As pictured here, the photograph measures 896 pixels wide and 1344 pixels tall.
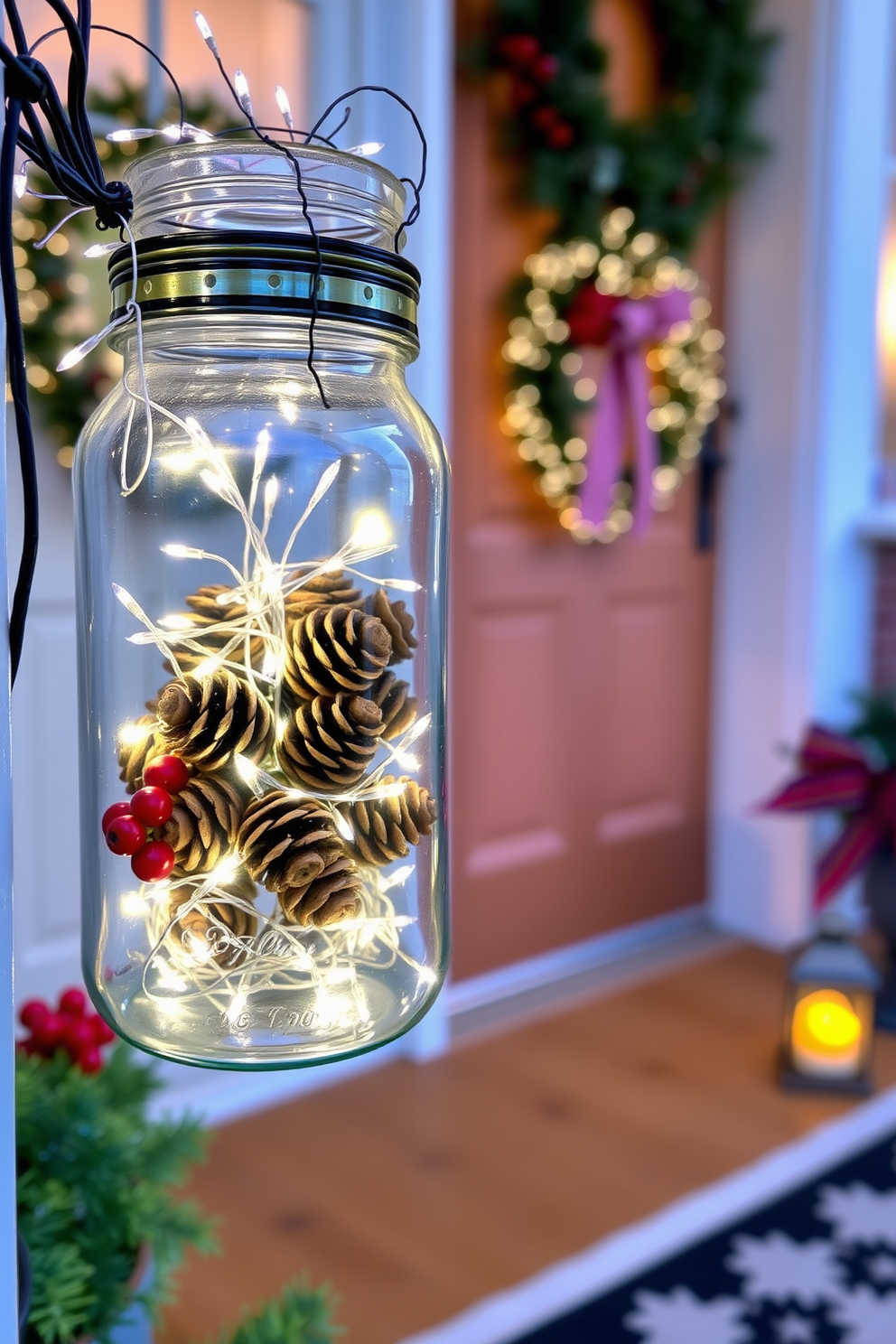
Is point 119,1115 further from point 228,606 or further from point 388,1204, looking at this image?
point 388,1204

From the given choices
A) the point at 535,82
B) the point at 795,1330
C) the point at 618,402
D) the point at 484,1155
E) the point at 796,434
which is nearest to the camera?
the point at 795,1330

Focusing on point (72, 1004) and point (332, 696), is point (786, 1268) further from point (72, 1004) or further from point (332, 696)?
point (332, 696)

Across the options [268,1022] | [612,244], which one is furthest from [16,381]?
[612,244]

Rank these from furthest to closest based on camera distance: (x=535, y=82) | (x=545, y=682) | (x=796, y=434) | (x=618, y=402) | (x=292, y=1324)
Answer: (x=796, y=434) < (x=545, y=682) < (x=618, y=402) < (x=535, y=82) < (x=292, y=1324)

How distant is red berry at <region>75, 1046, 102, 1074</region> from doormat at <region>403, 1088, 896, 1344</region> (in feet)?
1.86

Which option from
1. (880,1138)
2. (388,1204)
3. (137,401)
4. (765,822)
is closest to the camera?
(137,401)

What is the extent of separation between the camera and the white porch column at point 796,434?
240cm

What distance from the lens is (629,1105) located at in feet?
6.21

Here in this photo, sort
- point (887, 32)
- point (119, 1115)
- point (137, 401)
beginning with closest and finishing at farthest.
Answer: point (137, 401)
point (119, 1115)
point (887, 32)

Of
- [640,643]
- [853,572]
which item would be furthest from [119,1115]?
[853,572]

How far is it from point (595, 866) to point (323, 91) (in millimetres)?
1557

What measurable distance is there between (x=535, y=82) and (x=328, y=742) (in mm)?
1853

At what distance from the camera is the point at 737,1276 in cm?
142

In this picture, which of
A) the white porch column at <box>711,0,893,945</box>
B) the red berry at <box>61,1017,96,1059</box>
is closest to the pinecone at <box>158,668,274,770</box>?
the red berry at <box>61,1017,96,1059</box>
